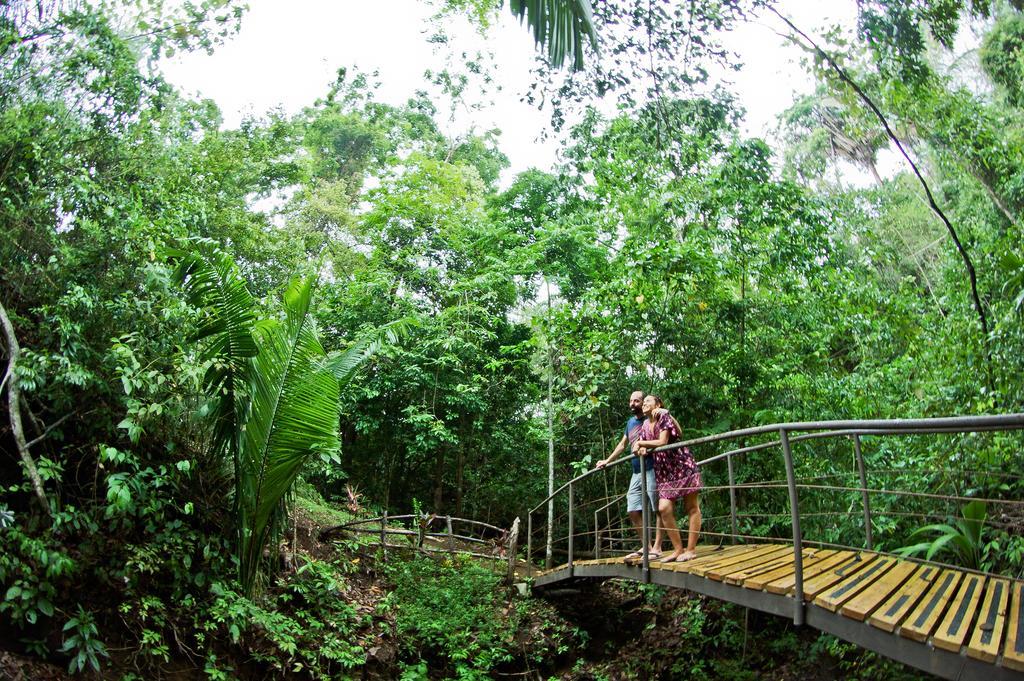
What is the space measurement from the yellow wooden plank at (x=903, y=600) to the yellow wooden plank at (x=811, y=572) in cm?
47

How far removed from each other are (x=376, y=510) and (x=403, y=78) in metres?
12.7

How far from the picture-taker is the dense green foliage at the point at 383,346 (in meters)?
5.19

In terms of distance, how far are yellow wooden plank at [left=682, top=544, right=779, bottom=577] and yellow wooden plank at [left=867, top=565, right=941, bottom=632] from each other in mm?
1147

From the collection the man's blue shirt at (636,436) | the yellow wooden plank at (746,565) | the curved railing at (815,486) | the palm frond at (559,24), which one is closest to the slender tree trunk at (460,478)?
the curved railing at (815,486)

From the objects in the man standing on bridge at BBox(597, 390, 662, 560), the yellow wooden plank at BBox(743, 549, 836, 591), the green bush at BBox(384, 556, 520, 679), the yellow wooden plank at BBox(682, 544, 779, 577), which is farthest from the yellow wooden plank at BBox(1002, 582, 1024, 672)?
the green bush at BBox(384, 556, 520, 679)

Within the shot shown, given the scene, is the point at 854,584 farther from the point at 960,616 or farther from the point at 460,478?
the point at 460,478

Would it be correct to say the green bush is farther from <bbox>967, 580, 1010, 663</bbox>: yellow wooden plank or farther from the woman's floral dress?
<bbox>967, 580, 1010, 663</bbox>: yellow wooden plank

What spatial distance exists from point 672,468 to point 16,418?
4.93 m

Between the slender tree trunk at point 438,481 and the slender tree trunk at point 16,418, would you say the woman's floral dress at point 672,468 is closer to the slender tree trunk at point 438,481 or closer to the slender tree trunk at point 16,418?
the slender tree trunk at point 16,418

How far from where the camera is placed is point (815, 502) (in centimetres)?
727

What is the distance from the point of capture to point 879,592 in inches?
134

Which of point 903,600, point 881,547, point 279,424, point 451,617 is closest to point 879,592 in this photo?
point 903,600

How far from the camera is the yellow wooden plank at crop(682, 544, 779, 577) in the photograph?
4473mm

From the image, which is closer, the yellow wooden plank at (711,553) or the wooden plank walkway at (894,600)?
the wooden plank walkway at (894,600)
